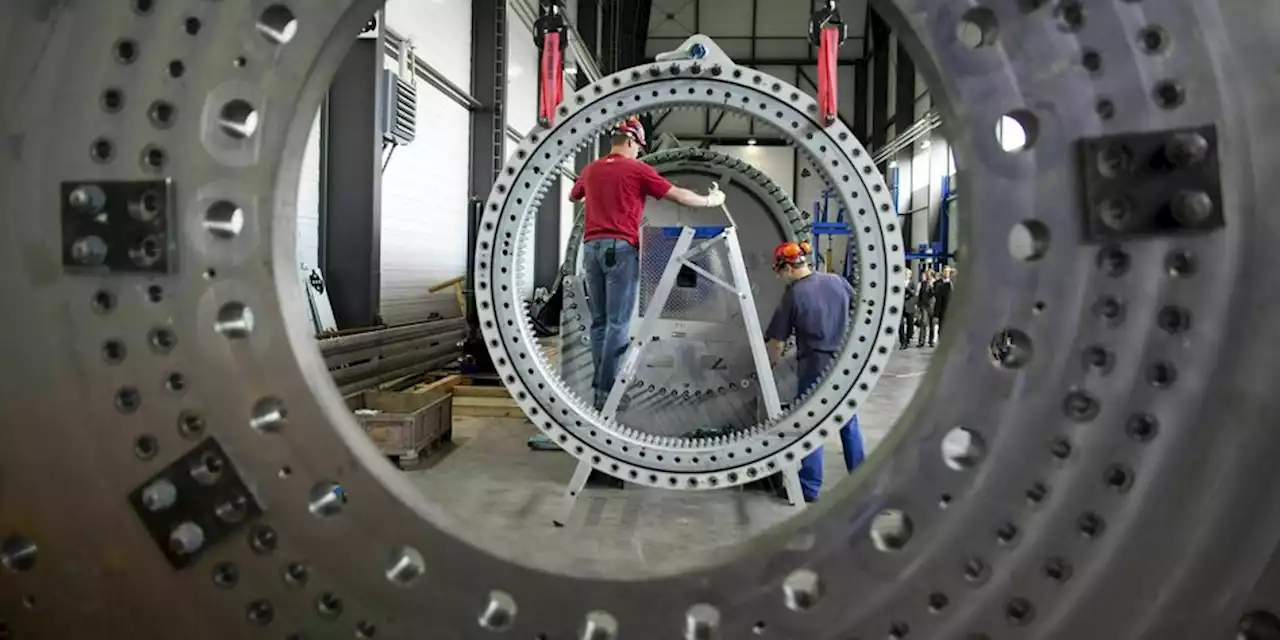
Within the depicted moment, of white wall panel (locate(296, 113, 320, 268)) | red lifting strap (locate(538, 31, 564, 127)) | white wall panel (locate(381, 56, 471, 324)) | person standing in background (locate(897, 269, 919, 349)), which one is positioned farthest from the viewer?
person standing in background (locate(897, 269, 919, 349))

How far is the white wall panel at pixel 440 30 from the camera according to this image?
637cm

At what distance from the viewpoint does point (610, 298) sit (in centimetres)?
375

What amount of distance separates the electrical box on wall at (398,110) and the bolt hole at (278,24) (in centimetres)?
509

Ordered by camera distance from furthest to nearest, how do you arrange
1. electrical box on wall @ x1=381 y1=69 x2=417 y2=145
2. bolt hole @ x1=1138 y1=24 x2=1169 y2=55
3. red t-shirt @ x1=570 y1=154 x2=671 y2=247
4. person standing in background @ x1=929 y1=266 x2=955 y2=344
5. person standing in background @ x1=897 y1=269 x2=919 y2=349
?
person standing in background @ x1=897 y1=269 x2=919 y2=349, person standing in background @ x1=929 y1=266 x2=955 y2=344, electrical box on wall @ x1=381 y1=69 x2=417 y2=145, red t-shirt @ x1=570 y1=154 x2=671 y2=247, bolt hole @ x1=1138 y1=24 x2=1169 y2=55

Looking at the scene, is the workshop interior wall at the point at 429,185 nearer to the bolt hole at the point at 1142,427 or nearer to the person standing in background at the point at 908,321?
the bolt hole at the point at 1142,427

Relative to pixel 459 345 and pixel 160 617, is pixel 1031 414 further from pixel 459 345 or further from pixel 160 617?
pixel 459 345

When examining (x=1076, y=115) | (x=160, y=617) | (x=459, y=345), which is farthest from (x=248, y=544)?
(x=459, y=345)

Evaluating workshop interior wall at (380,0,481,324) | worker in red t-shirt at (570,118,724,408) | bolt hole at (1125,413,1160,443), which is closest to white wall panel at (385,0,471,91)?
workshop interior wall at (380,0,481,324)

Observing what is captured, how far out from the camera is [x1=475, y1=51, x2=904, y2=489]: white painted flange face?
292 cm

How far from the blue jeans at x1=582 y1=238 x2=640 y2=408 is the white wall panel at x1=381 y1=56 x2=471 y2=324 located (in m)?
2.99

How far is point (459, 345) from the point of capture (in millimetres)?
7082

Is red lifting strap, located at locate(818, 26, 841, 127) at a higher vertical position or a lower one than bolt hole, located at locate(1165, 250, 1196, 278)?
higher

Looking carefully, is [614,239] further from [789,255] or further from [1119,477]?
[1119,477]

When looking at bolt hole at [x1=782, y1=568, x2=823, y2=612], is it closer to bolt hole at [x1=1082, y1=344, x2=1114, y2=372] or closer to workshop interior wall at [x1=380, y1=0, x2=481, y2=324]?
bolt hole at [x1=1082, y1=344, x2=1114, y2=372]
